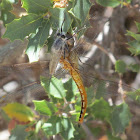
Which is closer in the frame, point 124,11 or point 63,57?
point 63,57

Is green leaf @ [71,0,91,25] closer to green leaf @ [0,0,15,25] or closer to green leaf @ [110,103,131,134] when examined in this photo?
green leaf @ [0,0,15,25]

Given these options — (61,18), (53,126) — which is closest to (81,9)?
(61,18)

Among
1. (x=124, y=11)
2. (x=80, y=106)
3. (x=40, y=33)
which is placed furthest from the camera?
(x=124, y=11)

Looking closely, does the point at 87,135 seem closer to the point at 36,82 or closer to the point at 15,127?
the point at 15,127

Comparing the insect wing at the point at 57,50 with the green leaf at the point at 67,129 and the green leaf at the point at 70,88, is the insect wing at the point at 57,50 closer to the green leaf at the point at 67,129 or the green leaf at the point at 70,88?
the green leaf at the point at 70,88

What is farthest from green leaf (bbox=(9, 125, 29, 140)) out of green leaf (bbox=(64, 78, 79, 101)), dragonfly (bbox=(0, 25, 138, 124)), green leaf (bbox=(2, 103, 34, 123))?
green leaf (bbox=(64, 78, 79, 101))

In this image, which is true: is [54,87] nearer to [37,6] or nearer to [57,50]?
[57,50]

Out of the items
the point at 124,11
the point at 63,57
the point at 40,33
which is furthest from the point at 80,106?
the point at 124,11

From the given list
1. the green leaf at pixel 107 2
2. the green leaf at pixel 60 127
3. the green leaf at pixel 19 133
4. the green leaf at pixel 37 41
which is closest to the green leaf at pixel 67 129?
the green leaf at pixel 60 127
